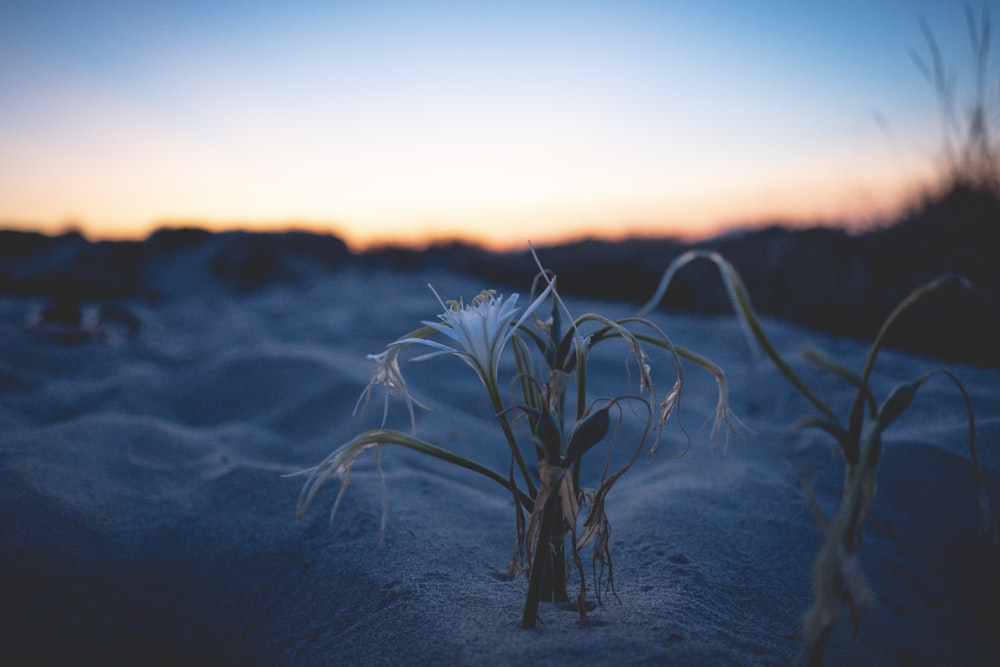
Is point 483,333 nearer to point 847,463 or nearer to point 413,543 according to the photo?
point 847,463

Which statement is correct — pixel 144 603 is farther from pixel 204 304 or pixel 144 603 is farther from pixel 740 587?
pixel 204 304

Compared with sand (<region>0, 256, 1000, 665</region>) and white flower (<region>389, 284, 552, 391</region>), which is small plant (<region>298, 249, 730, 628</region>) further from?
sand (<region>0, 256, 1000, 665</region>)

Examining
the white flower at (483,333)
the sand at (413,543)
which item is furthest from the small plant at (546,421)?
the sand at (413,543)

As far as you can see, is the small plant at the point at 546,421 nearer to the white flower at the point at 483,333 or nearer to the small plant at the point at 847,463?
the white flower at the point at 483,333

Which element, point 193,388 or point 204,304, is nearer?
point 193,388

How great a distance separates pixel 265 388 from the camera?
2.98 metres

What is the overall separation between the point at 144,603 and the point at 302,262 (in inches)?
260

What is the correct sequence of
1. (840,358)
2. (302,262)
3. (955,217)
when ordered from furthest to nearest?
1. (302,262)
2. (955,217)
3. (840,358)

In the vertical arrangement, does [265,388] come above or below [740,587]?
above

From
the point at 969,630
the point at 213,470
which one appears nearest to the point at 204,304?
the point at 213,470

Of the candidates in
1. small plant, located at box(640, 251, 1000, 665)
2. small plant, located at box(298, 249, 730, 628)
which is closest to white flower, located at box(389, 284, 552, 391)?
small plant, located at box(298, 249, 730, 628)

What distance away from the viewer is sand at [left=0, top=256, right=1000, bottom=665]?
1.15 metres

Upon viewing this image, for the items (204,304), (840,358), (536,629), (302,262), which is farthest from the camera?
(302,262)

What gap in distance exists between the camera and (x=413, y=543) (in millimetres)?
1510
